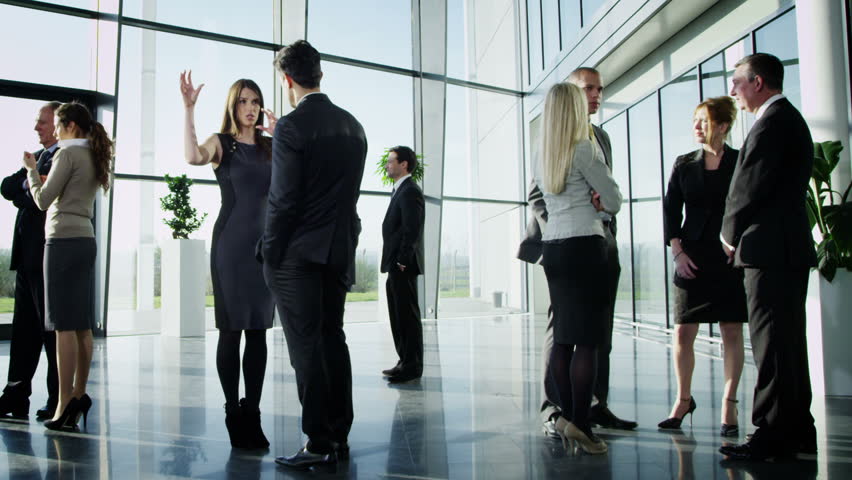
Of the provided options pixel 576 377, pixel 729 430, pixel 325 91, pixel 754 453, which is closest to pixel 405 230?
pixel 576 377

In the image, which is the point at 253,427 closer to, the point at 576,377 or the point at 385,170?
the point at 576,377

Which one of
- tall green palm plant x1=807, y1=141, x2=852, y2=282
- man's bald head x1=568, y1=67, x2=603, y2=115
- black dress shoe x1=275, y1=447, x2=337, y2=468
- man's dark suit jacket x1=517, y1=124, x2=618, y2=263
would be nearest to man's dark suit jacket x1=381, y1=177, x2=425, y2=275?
man's dark suit jacket x1=517, y1=124, x2=618, y2=263

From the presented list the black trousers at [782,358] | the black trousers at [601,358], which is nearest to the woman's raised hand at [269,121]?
the black trousers at [601,358]

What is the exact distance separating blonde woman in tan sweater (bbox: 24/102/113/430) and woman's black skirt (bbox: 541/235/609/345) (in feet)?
7.36

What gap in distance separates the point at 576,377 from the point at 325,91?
7.35 m

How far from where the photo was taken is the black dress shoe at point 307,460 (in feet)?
7.80

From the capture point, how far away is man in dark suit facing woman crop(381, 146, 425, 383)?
178 inches

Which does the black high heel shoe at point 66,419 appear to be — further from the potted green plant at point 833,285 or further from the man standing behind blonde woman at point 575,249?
the potted green plant at point 833,285

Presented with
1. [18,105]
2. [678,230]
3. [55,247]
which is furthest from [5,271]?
[678,230]

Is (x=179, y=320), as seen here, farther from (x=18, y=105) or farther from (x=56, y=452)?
(x=56, y=452)

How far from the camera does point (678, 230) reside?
319cm

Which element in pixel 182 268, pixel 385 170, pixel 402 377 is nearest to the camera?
pixel 402 377

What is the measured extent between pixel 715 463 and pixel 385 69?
26.2ft

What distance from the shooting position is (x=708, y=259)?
10.1ft
